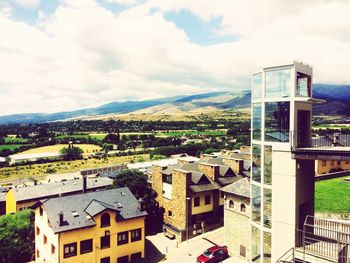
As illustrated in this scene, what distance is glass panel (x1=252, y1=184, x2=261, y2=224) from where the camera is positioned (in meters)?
22.7

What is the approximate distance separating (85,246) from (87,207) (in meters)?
4.80

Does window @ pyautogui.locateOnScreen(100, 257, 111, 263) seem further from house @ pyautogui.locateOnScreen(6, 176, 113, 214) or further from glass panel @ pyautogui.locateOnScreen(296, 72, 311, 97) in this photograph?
glass panel @ pyautogui.locateOnScreen(296, 72, 311, 97)

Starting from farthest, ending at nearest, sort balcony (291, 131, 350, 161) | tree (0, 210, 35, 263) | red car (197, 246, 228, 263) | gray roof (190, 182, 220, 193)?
1. gray roof (190, 182, 220, 193)
2. tree (0, 210, 35, 263)
3. red car (197, 246, 228, 263)
4. balcony (291, 131, 350, 161)

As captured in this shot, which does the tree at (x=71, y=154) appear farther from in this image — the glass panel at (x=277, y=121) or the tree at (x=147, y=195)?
the glass panel at (x=277, y=121)

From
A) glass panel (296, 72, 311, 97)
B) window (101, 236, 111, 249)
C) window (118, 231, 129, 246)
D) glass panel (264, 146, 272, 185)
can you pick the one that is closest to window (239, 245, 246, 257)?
window (118, 231, 129, 246)

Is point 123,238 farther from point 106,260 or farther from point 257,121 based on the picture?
point 257,121

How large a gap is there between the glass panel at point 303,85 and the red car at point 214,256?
22862 mm

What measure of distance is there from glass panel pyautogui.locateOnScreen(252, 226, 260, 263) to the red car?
1455 centimetres

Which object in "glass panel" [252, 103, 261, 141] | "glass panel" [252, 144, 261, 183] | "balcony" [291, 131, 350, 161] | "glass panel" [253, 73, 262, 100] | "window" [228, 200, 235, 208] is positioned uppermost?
"glass panel" [253, 73, 262, 100]

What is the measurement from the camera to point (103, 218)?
40500 millimetres

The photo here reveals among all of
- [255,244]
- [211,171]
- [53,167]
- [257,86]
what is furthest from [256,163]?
[53,167]

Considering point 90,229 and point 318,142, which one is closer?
point 318,142

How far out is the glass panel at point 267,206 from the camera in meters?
21.7

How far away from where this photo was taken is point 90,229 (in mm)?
39562
